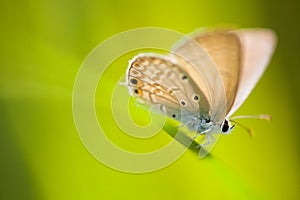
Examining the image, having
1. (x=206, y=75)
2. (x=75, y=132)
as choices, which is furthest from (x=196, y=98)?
(x=75, y=132)

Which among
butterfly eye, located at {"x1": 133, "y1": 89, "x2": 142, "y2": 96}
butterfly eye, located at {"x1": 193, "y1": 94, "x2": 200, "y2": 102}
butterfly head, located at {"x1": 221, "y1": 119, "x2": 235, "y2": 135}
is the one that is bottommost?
butterfly head, located at {"x1": 221, "y1": 119, "x2": 235, "y2": 135}

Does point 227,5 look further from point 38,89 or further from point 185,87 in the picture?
point 38,89

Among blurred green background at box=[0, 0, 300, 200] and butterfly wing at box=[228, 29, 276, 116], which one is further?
butterfly wing at box=[228, 29, 276, 116]

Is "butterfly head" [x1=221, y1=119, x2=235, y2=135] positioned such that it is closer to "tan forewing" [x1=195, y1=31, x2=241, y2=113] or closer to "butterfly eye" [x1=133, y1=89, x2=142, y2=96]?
"tan forewing" [x1=195, y1=31, x2=241, y2=113]

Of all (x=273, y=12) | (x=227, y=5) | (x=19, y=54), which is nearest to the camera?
(x=19, y=54)

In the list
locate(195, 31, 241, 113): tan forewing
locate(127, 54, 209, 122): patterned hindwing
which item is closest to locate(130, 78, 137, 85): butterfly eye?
locate(127, 54, 209, 122): patterned hindwing

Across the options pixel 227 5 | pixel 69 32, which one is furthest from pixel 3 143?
pixel 227 5

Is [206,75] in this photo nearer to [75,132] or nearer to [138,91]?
[138,91]
